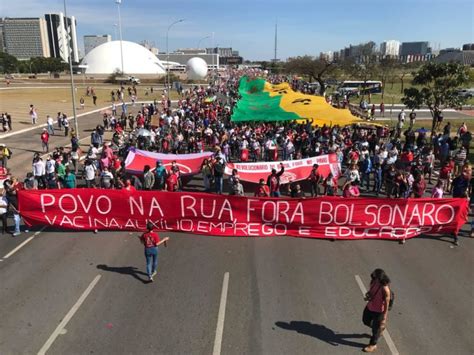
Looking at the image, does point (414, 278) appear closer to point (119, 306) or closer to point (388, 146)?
point (119, 306)

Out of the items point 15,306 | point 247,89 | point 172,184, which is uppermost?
point 247,89

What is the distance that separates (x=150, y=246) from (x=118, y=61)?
13003 cm

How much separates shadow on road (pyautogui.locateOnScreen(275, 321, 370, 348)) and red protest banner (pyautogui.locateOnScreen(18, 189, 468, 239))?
158 inches

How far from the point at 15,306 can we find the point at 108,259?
8.13 feet

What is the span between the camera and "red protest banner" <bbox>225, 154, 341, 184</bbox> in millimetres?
15391

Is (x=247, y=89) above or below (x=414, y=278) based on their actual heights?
above

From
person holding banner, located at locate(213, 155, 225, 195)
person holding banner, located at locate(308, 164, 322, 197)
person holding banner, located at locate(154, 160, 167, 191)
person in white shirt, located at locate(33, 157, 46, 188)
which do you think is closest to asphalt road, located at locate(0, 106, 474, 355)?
person holding banner, located at locate(154, 160, 167, 191)

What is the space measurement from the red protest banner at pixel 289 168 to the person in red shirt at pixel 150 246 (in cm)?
671

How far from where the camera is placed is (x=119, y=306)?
8.04 metres

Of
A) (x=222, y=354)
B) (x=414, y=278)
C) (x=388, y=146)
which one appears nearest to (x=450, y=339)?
(x=414, y=278)

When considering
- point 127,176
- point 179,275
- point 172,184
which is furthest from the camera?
point 127,176

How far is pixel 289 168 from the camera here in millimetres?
15633

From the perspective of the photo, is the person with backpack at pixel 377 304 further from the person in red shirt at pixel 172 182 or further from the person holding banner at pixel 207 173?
the person holding banner at pixel 207 173

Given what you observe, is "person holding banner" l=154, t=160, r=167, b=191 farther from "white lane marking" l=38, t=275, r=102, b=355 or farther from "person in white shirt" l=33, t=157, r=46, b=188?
"white lane marking" l=38, t=275, r=102, b=355
